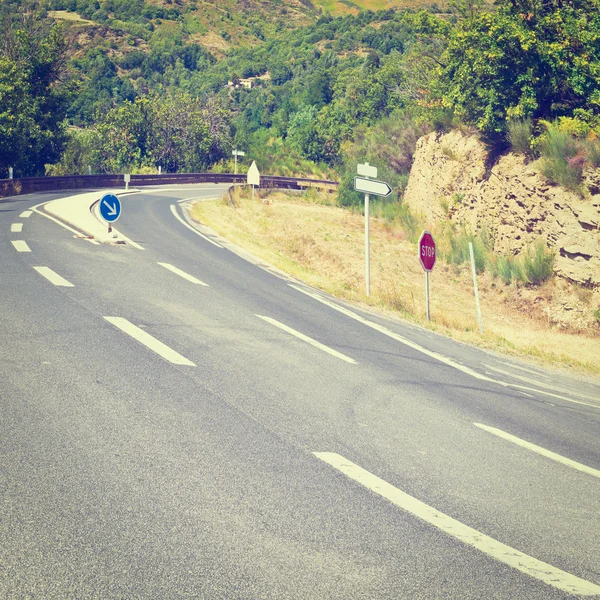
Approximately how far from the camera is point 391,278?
25.0 meters

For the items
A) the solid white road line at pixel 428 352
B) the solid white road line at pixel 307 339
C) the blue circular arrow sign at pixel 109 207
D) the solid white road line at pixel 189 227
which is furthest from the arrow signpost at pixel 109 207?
the solid white road line at pixel 307 339

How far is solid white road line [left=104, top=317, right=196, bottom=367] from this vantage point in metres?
9.73

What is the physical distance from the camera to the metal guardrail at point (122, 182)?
130 ft

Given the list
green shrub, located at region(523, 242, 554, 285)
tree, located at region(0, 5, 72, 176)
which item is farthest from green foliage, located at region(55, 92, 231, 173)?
green shrub, located at region(523, 242, 554, 285)

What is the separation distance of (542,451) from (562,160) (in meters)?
18.9

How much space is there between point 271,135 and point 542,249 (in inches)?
2448

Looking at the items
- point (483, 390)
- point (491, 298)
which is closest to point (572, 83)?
point (491, 298)

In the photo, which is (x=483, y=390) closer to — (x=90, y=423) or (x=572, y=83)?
(x=90, y=423)

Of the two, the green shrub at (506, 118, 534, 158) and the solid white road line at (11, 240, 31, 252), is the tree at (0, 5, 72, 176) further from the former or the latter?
the green shrub at (506, 118, 534, 158)

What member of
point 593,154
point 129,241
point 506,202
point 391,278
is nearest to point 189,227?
point 129,241

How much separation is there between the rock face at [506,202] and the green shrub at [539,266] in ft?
0.79

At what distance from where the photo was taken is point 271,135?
274 feet

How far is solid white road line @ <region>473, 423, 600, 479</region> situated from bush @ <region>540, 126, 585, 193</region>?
1772cm

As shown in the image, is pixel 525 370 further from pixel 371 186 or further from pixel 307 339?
pixel 371 186
